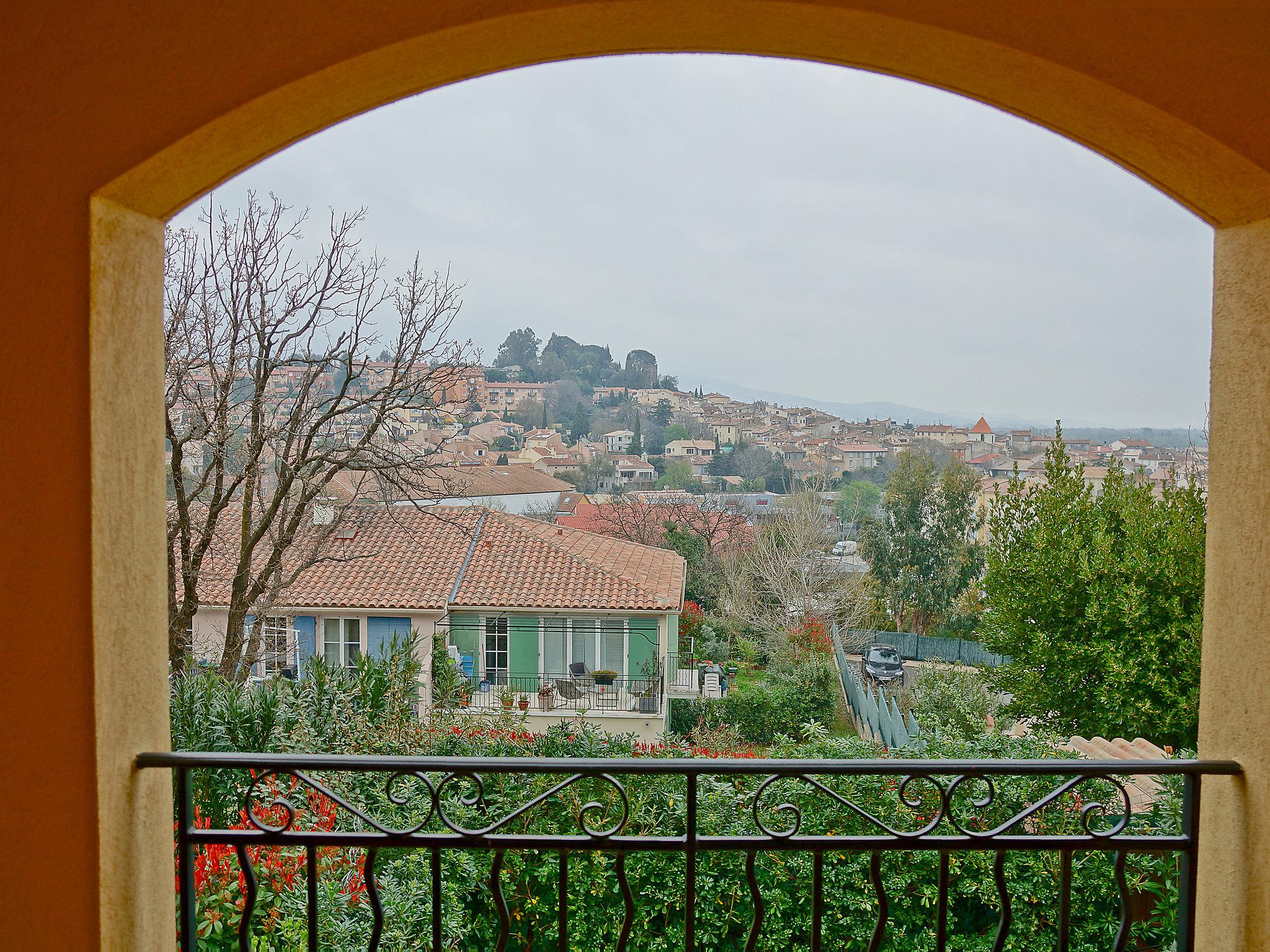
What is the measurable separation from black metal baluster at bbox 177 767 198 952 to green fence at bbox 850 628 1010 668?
36.9 ft

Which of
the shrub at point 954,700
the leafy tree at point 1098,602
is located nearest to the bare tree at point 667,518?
the shrub at point 954,700

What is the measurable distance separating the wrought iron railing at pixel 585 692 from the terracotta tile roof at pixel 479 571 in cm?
92

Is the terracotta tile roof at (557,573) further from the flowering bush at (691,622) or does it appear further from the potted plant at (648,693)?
the potted plant at (648,693)

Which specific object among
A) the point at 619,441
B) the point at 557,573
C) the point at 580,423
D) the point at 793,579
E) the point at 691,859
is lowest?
the point at 793,579

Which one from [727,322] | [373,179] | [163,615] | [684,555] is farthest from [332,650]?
[727,322]

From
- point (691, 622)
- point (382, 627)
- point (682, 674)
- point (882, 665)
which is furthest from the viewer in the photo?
point (691, 622)

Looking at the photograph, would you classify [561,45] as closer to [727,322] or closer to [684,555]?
[684,555]

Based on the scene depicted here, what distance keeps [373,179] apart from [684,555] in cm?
723

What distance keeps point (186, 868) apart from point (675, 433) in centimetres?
1195

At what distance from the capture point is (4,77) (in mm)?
1084

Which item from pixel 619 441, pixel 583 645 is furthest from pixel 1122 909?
pixel 619 441

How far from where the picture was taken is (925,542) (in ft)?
40.0

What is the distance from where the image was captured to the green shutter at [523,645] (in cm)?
970

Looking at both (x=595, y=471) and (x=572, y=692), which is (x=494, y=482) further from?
(x=572, y=692)
